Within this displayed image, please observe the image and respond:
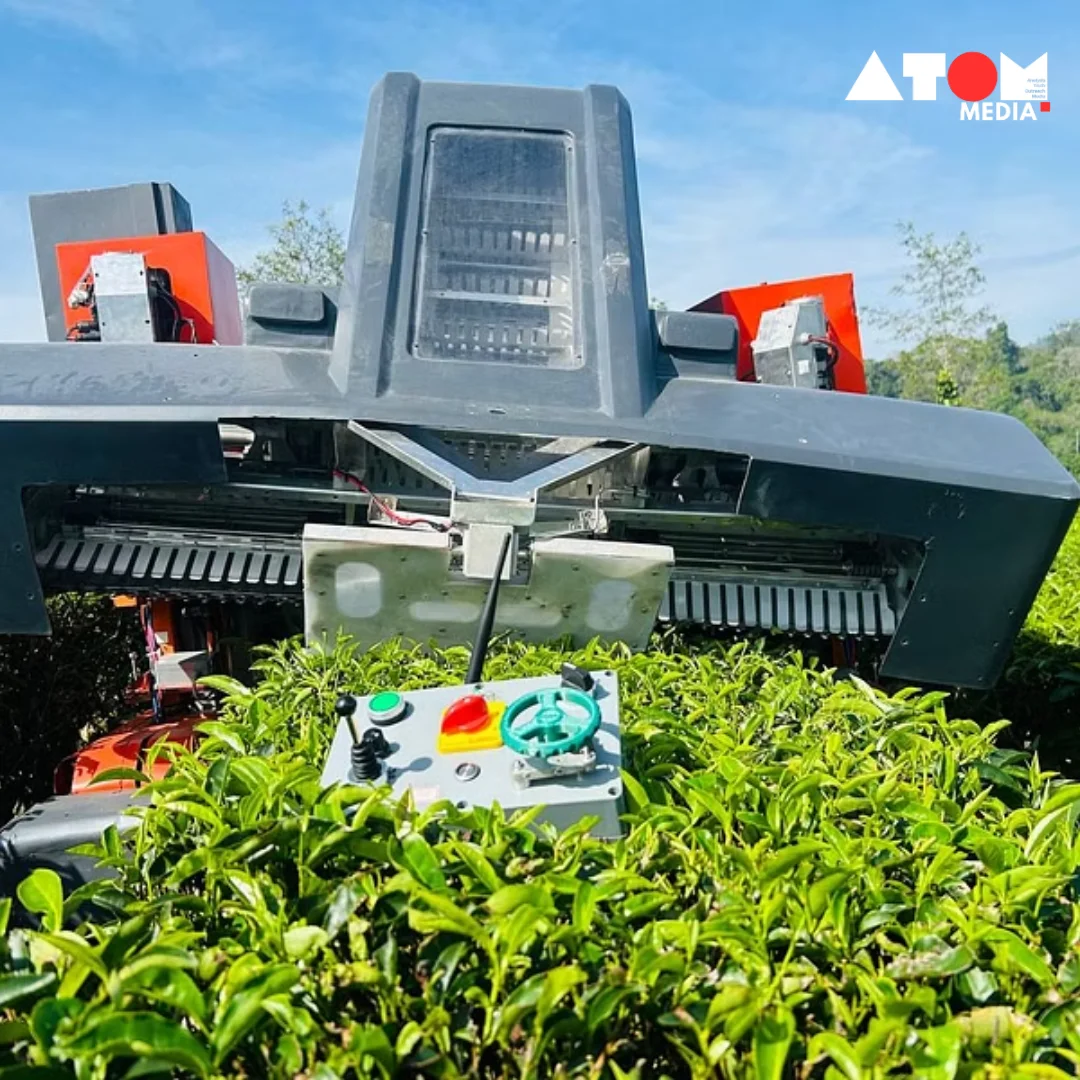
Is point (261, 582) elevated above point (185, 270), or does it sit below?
below

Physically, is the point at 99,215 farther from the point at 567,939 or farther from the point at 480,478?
the point at 567,939

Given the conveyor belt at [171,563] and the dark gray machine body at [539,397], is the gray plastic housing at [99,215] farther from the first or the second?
the conveyor belt at [171,563]

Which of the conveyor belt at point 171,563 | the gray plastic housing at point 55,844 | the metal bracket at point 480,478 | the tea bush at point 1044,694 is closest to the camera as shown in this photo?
the gray plastic housing at point 55,844

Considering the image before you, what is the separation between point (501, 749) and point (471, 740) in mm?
51

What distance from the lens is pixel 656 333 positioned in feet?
10.7

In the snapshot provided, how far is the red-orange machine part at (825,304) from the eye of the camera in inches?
162

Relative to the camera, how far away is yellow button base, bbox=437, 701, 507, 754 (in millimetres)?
1600

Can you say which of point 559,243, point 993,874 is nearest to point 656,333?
point 559,243

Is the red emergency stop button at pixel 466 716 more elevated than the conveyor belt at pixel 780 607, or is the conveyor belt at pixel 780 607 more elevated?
the red emergency stop button at pixel 466 716

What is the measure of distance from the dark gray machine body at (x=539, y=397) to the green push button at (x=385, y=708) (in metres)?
1.11

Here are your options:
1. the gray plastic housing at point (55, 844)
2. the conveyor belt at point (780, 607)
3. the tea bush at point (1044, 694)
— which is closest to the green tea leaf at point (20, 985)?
the gray plastic housing at point (55, 844)

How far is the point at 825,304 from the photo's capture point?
13.7 ft

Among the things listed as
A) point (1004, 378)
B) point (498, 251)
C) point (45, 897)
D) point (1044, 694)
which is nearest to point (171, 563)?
point (498, 251)

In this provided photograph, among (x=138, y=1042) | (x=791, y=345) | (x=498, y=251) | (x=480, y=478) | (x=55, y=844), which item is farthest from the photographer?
(x=791, y=345)
